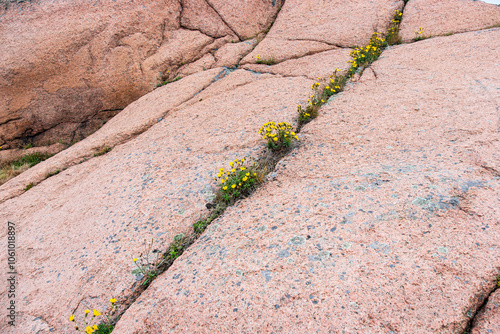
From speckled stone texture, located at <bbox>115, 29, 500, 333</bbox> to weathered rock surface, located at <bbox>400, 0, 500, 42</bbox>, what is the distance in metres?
2.74

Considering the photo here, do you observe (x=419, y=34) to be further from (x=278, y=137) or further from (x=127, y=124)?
(x=127, y=124)

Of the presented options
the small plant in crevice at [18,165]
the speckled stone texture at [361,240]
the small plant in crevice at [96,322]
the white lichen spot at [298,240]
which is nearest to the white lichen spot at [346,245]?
the speckled stone texture at [361,240]

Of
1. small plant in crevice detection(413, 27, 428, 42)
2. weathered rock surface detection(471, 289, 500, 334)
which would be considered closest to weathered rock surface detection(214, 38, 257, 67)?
small plant in crevice detection(413, 27, 428, 42)

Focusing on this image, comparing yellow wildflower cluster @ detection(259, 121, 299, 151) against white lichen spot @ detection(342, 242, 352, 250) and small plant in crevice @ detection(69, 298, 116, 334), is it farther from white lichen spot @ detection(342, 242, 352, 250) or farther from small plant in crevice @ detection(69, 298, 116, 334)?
small plant in crevice @ detection(69, 298, 116, 334)

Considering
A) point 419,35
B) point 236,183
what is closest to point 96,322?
point 236,183

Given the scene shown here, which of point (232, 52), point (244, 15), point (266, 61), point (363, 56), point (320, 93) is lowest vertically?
point (320, 93)

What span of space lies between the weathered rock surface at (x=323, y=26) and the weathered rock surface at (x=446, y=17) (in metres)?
0.41

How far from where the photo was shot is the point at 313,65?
17.5ft

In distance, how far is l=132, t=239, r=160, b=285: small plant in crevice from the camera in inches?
94.1

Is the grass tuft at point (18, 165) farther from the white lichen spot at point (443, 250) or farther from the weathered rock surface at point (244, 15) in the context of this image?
the white lichen spot at point (443, 250)

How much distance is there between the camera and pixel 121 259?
2.58 meters

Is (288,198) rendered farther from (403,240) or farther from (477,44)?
(477,44)

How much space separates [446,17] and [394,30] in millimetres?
1080

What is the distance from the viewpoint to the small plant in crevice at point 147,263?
2390mm
